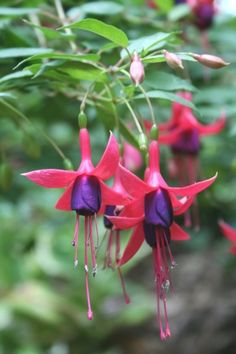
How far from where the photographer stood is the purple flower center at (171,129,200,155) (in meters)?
1.15

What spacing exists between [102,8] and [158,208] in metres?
0.53

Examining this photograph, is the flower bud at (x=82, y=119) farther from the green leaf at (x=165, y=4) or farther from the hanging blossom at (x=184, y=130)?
the green leaf at (x=165, y=4)

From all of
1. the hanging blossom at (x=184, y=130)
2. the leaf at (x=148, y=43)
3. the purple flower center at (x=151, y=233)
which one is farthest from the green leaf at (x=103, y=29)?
the hanging blossom at (x=184, y=130)

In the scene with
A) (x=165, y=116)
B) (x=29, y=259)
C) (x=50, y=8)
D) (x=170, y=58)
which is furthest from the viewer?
(x=29, y=259)

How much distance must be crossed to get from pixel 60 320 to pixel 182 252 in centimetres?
58

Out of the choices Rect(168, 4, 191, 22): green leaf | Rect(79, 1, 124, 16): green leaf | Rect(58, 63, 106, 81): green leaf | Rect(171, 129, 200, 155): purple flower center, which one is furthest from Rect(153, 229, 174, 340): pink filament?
Rect(168, 4, 191, 22): green leaf

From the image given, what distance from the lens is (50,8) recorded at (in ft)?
4.29

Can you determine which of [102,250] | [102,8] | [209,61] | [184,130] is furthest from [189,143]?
[102,250]

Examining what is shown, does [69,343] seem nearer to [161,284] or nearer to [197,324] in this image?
[197,324]

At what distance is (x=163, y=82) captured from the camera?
0.88 meters

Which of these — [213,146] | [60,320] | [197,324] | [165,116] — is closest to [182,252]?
[197,324]

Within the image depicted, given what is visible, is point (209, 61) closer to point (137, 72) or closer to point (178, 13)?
point (137, 72)

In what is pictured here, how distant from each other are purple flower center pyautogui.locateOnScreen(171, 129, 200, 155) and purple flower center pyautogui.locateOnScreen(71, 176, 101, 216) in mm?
412

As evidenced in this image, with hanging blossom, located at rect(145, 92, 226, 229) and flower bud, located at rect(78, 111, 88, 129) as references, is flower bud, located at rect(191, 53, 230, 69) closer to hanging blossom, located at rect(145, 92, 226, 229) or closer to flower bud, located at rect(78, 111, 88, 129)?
flower bud, located at rect(78, 111, 88, 129)
